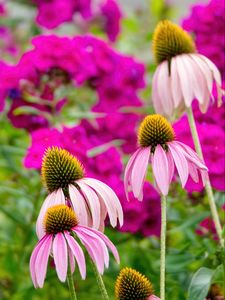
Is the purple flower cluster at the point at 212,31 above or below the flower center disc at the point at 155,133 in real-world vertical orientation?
above

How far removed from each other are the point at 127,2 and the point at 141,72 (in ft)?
14.9

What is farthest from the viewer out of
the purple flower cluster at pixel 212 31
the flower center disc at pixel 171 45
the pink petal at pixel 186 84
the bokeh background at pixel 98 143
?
the purple flower cluster at pixel 212 31

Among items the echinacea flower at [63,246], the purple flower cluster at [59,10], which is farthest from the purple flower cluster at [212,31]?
the echinacea flower at [63,246]

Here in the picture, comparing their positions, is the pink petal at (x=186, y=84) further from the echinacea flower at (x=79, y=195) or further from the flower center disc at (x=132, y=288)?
the flower center disc at (x=132, y=288)

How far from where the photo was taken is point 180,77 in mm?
1558

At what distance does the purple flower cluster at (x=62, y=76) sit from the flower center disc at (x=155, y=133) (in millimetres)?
812

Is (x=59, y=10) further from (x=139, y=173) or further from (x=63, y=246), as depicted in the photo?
(x=63, y=246)

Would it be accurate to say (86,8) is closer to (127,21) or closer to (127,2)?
(127,21)

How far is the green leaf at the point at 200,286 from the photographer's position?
133 centimetres

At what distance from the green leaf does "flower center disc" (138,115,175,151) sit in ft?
0.78

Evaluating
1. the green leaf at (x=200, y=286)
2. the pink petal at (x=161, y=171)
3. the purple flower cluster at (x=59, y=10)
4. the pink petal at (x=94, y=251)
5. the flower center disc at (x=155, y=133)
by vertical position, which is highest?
the purple flower cluster at (x=59, y=10)

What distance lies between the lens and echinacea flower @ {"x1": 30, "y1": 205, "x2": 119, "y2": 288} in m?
1.06

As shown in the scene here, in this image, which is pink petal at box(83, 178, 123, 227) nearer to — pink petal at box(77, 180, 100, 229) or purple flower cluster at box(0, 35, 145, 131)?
pink petal at box(77, 180, 100, 229)

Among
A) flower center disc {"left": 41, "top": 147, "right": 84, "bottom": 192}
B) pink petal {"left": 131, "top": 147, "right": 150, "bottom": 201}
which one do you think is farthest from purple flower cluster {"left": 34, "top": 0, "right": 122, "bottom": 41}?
pink petal {"left": 131, "top": 147, "right": 150, "bottom": 201}
